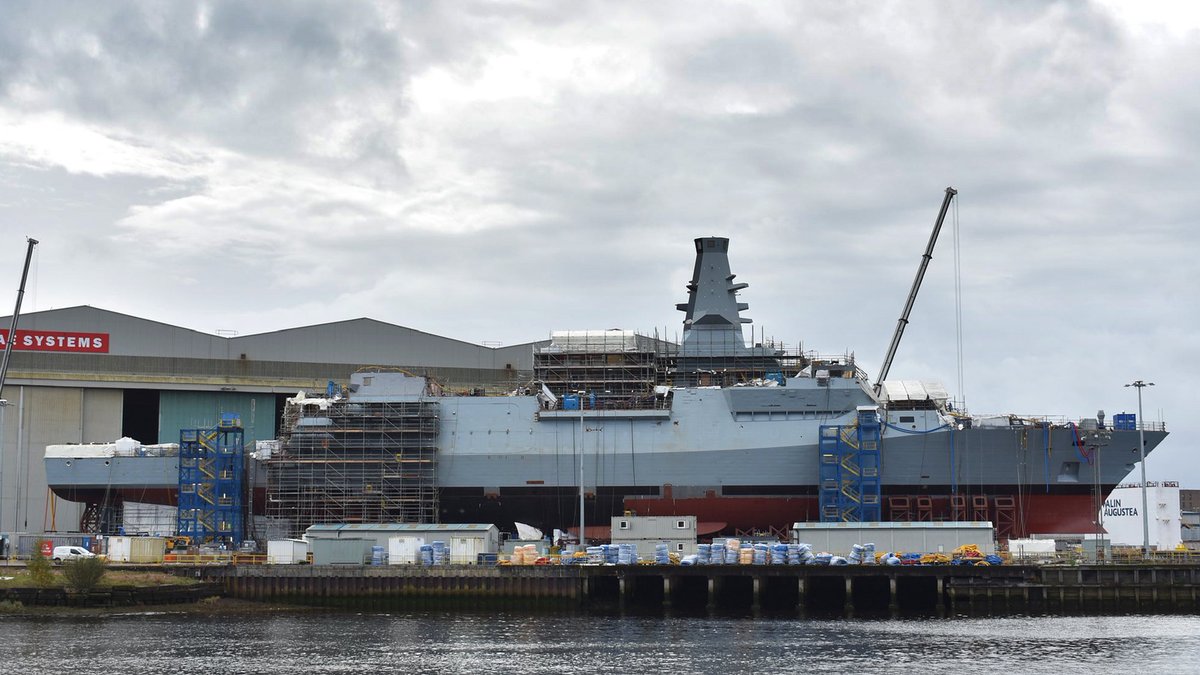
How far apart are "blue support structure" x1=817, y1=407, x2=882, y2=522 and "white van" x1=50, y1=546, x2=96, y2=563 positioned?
30.6 metres

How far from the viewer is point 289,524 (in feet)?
221

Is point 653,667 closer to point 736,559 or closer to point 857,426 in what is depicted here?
point 736,559

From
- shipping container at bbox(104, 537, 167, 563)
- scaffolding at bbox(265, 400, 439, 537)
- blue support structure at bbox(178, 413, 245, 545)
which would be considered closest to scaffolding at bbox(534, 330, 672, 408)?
scaffolding at bbox(265, 400, 439, 537)

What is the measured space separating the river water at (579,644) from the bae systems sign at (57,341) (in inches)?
1246

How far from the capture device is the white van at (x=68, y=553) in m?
56.9

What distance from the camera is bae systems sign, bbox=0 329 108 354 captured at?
77.4 m

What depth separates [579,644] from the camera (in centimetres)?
4225

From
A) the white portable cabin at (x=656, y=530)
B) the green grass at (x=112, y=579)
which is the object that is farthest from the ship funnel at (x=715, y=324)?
the green grass at (x=112, y=579)

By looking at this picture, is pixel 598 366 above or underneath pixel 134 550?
above

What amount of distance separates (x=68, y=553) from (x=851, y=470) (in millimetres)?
32849

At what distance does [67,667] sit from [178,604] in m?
14.7

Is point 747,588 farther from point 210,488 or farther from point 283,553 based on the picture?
point 210,488

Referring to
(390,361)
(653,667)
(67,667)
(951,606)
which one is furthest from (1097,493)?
(67,667)

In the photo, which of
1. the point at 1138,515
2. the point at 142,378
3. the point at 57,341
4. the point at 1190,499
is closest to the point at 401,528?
the point at 142,378
